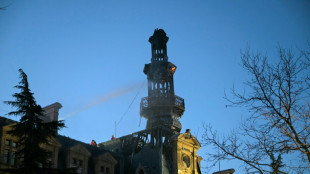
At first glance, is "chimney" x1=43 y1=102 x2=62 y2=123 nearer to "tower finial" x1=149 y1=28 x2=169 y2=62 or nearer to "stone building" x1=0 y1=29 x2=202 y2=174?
"stone building" x1=0 y1=29 x2=202 y2=174

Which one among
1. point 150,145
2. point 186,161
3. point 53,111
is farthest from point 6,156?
point 186,161

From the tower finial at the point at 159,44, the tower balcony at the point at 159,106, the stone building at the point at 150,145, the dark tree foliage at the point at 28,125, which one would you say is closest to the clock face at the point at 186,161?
the stone building at the point at 150,145

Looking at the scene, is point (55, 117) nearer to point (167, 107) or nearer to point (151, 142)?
point (151, 142)

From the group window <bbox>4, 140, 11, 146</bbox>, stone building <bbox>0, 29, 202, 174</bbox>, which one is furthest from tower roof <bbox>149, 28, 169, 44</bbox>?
window <bbox>4, 140, 11, 146</bbox>

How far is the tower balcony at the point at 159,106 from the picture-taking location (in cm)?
5391

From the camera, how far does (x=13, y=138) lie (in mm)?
36062

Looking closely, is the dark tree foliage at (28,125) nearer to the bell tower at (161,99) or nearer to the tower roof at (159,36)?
the bell tower at (161,99)

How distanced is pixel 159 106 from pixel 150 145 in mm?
6635

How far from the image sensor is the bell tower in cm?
5371

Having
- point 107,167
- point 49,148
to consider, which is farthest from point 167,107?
point 49,148

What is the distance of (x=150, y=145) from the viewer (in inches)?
1924

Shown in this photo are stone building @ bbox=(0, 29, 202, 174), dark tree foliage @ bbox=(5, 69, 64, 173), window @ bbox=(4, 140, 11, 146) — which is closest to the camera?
dark tree foliage @ bbox=(5, 69, 64, 173)

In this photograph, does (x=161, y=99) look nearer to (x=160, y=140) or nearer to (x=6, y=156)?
(x=160, y=140)

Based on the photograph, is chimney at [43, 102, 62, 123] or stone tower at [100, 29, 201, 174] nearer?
chimney at [43, 102, 62, 123]
